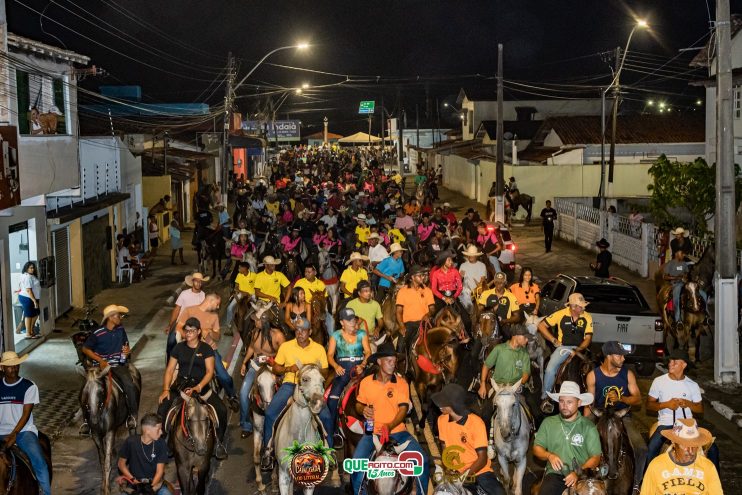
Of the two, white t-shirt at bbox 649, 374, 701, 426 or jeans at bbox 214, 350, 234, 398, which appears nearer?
white t-shirt at bbox 649, 374, 701, 426

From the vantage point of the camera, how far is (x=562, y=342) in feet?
41.1

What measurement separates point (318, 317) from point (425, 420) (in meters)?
2.39

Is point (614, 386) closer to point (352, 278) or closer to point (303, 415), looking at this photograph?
point (303, 415)

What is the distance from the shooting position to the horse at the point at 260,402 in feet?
36.8

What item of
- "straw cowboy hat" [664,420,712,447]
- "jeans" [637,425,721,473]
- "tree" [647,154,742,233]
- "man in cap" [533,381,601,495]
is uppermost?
"tree" [647,154,742,233]

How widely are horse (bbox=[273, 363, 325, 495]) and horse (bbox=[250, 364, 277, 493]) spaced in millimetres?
1262

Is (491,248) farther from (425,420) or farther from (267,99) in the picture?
(267,99)

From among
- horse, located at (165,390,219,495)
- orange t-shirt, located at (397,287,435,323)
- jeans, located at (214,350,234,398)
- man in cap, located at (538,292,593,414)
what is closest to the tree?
orange t-shirt, located at (397,287,435,323)

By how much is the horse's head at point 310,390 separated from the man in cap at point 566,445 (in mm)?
2239

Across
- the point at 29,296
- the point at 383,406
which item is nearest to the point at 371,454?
the point at 383,406

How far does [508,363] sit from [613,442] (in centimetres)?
208

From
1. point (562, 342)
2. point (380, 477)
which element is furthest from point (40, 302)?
point (380, 477)

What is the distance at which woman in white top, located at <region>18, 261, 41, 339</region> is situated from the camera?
1853 centimetres

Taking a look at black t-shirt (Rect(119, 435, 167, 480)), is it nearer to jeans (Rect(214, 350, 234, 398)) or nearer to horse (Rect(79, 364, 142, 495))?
horse (Rect(79, 364, 142, 495))
